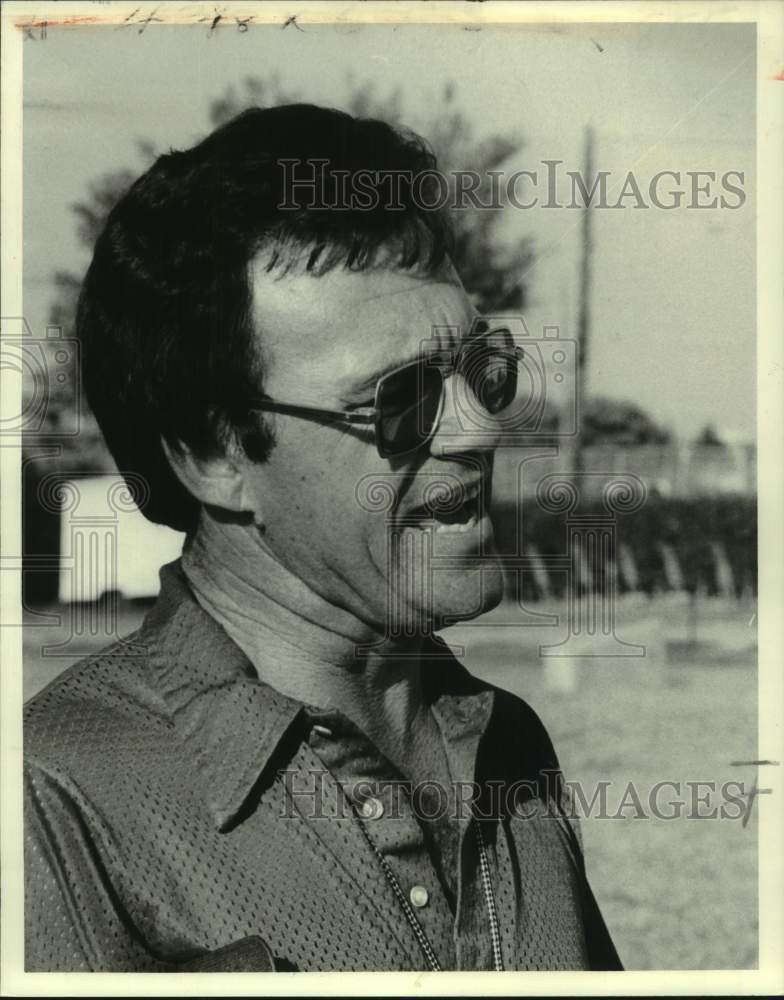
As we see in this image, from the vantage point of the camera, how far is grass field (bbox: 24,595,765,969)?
243 centimetres

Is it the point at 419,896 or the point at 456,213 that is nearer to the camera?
the point at 419,896

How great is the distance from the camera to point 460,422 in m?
2.21

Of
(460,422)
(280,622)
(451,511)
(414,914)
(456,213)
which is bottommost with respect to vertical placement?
(414,914)

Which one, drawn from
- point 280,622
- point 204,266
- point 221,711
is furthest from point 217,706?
point 204,266

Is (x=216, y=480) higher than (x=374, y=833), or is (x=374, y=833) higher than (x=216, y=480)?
(x=216, y=480)

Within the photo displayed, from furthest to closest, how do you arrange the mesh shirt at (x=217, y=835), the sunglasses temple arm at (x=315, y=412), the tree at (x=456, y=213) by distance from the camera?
the tree at (x=456, y=213) → the sunglasses temple arm at (x=315, y=412) → the mesh shirt at (x=217, y=835)

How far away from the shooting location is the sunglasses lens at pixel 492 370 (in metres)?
2.23

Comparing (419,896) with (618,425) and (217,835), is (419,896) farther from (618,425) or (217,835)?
(618,425)

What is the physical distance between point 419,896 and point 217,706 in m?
0.44

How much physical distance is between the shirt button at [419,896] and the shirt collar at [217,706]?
0.97 feet

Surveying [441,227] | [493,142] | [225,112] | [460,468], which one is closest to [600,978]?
[460,468]

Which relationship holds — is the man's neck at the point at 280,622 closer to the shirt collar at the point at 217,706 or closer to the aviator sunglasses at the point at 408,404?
the shirt collar at the point at 217,706

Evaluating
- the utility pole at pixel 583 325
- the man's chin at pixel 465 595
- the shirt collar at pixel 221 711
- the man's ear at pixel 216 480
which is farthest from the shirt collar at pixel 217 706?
the utility pole at pixel 583 325

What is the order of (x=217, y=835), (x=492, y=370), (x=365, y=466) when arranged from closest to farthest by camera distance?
(x=217, y=835)
(x=365, y=466)
(x=492, y=370)
